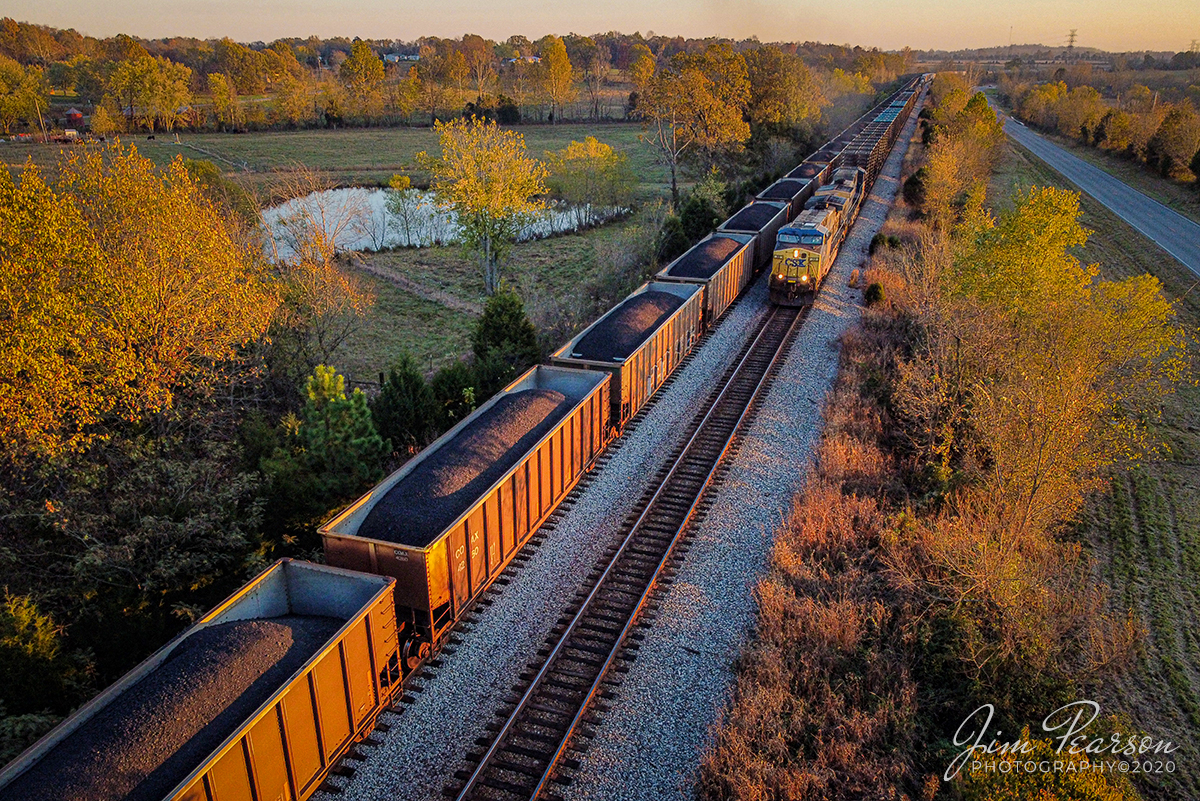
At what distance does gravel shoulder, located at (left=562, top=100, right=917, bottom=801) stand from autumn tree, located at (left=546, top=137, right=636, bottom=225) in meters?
37.3

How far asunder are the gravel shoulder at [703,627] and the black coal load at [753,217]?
506 inches

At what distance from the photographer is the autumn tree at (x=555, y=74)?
4348 inches

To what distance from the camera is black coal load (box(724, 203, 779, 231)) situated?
34938mm

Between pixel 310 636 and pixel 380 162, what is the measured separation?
275 ft

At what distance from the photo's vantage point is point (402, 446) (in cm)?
1972

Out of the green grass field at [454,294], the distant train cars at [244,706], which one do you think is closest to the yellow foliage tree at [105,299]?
the distant train cars at [244,706]

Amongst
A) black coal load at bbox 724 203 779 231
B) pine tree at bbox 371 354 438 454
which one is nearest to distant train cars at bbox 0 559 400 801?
pine tree at bbox 371 354 438 454

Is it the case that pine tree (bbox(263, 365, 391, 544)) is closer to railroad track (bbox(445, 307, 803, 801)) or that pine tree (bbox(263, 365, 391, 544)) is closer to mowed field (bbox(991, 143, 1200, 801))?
railroad track (bbox(445, 307, 803, 801))

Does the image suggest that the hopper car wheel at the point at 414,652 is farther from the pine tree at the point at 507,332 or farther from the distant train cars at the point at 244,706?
the pine tree at the point at 507,332

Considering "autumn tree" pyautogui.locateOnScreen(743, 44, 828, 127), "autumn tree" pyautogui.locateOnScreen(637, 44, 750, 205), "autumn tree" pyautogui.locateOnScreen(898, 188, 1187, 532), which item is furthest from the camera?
"autumn tree" pyautogui.locateOnScreen(743, 44, 828, 127)

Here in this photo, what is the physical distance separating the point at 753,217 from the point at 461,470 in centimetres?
2698

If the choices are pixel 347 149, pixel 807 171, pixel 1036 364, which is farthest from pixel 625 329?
pixel 347 149

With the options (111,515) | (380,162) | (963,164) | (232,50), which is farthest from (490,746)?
(232,50)

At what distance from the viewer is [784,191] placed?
42.4 metres
